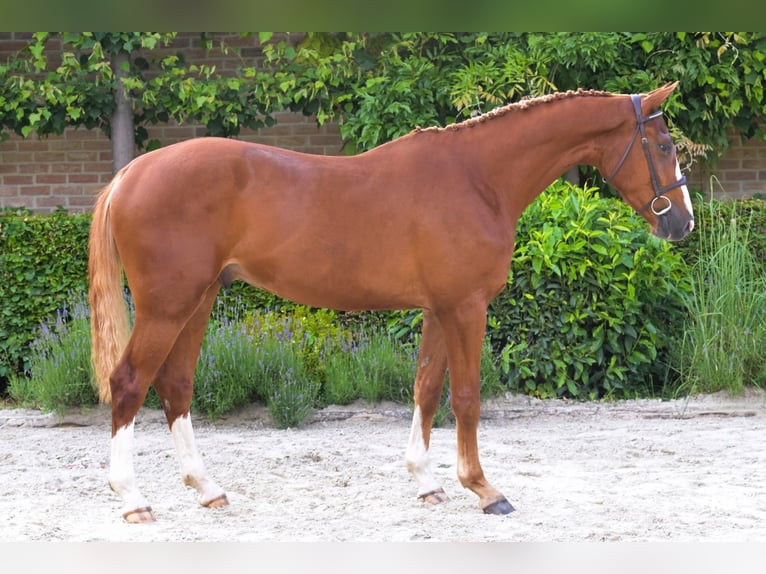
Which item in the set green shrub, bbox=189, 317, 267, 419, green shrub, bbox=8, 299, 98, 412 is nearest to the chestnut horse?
green shrub, bbox=189, 317, 267, 419

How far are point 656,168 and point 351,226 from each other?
1242mm

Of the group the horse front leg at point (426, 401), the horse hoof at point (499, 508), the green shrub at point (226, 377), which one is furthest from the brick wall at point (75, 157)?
the horse hoof at point (499, 508)

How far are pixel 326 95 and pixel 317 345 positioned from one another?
7.13 feet

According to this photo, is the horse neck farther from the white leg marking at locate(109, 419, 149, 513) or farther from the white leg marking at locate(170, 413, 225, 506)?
the white leg marking at locate(109, 419, 149, 513)

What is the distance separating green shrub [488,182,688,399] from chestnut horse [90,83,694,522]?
2157 mm

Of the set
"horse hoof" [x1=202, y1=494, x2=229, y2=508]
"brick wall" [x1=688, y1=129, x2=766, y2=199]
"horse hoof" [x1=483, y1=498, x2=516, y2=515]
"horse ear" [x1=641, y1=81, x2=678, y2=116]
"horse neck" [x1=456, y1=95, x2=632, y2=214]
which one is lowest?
"horse hoof" [x1=483, y1=498, x2=516, y2=515]

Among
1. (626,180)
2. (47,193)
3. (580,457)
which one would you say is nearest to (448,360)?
(626,180)

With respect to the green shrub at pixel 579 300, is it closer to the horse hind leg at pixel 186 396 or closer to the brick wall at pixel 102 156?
the brick wall at pixel 102 156

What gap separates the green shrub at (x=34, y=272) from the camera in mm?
6059

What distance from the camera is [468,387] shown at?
3.42 m

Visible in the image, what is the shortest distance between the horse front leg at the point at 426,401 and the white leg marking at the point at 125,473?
3.80ft

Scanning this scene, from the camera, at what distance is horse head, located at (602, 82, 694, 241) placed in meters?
3.36

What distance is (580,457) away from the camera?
4.55 metres

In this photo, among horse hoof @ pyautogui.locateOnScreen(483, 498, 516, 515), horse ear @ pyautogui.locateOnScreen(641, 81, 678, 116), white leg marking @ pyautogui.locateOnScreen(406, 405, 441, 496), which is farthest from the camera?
white leg marking @ pyautogui.locateOnScreen(406, 405, 441, 496)
